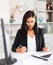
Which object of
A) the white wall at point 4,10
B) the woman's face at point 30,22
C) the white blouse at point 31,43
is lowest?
the white blouse at point 31,43

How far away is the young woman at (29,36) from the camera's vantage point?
7.44 feet

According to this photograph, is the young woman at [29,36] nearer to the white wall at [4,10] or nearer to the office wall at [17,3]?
the white wall at [4,10]

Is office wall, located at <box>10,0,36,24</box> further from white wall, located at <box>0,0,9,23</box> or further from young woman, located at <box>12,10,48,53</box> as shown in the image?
young woman, located at <box>12,10,48,53</box>

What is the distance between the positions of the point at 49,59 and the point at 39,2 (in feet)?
9.49

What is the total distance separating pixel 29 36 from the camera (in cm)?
232

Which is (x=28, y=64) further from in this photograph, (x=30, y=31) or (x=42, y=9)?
(x=42, y=9)

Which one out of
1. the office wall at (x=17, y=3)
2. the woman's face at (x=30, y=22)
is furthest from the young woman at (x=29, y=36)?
the office wall at (x=17, y=3)

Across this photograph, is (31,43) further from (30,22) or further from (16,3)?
(16,3)

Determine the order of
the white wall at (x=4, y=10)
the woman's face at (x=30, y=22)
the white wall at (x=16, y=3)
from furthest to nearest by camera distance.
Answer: the white wall at (x=16, y=3)
the white wall at (x=4, y=10)
the woman's face at (x=30, y=22)

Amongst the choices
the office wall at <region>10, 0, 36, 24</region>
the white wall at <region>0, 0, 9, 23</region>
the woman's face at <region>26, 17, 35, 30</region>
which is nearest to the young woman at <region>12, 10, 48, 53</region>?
the woman's face at <region>26, 17, 35, 30</region>

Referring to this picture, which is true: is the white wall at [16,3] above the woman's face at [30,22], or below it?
above

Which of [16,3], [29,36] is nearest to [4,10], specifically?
[16,3]

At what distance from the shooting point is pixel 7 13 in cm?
393

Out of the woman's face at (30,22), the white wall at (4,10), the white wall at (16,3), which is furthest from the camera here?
the white wall at (16,3)
